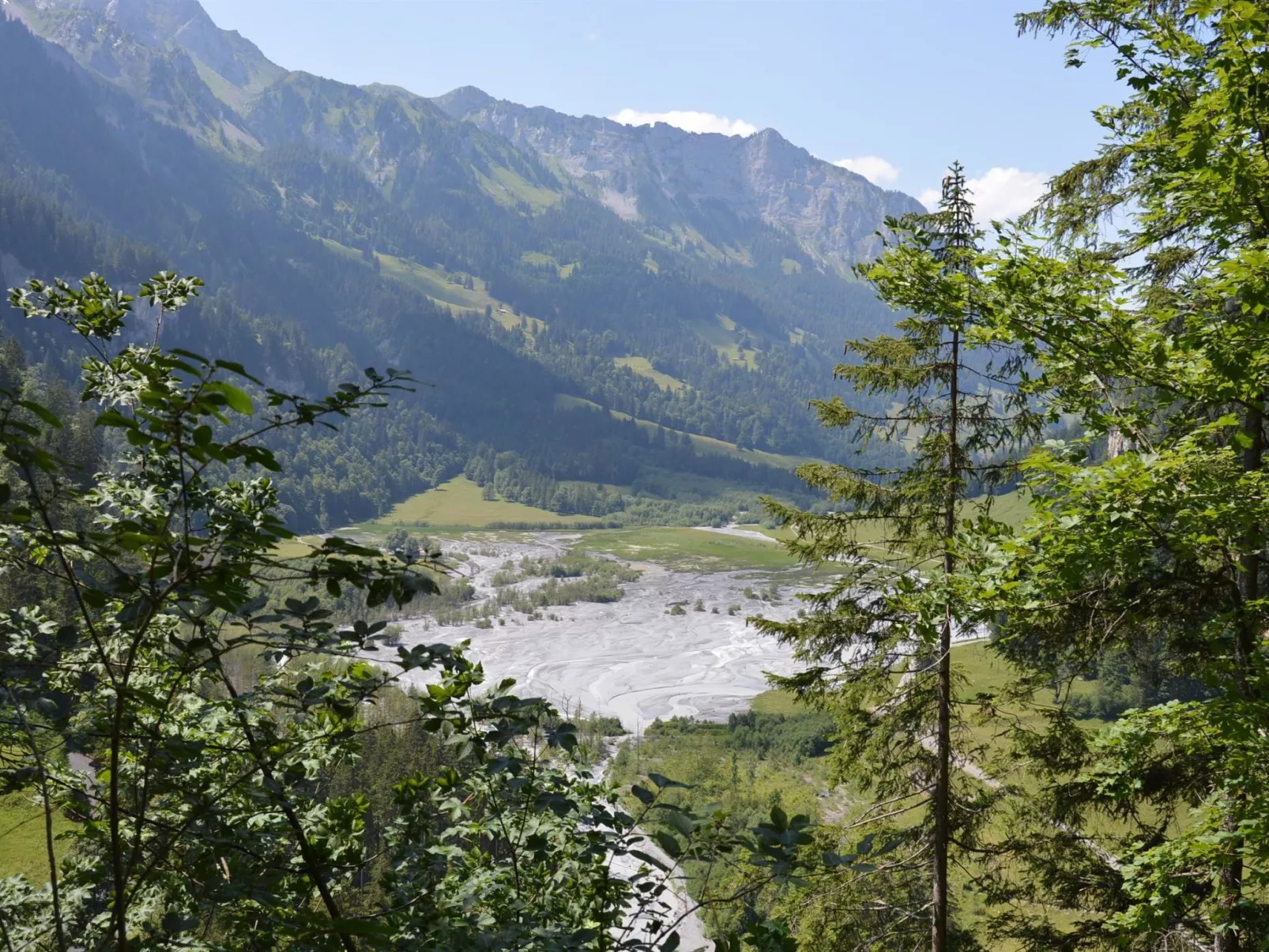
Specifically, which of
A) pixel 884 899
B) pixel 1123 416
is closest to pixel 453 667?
pixel 1123 416

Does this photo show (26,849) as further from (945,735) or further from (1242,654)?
(1242,654)

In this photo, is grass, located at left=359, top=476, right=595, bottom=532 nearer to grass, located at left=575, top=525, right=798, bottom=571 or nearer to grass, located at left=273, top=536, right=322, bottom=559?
grass, located at left=575, top=525, right=798, bottom=571

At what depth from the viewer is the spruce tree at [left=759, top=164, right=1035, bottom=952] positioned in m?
9.77

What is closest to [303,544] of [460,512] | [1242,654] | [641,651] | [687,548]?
[1242,654]

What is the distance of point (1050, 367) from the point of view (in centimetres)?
647

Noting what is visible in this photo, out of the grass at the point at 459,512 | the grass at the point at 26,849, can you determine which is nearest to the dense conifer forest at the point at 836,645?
the grass at the point at 26,849

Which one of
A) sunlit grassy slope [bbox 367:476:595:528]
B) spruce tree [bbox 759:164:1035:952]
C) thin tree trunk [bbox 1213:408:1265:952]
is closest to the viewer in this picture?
thin tree trunk [bbox 1213:408:1265:952]

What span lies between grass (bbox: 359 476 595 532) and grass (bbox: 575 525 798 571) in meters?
19.8

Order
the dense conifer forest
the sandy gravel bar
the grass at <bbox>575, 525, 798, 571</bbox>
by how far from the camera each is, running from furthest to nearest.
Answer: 1. the grass at <bbox>575, 525, 798, 571</bbox>
2. the sandy gravel bar
3. the dense conifer forest

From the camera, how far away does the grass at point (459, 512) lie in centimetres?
16588

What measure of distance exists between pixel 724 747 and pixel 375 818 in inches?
1029

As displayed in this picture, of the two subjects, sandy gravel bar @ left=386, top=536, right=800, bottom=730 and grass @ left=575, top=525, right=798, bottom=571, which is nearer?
sandy gravel bar @ left=386, top=536, right=800, bottom=730

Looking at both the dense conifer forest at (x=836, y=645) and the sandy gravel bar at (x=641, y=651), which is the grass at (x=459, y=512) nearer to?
the sandy gravel bar at (x=641, y=651)

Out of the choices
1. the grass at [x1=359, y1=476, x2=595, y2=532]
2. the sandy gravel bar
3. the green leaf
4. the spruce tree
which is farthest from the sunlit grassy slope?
the green leaf
